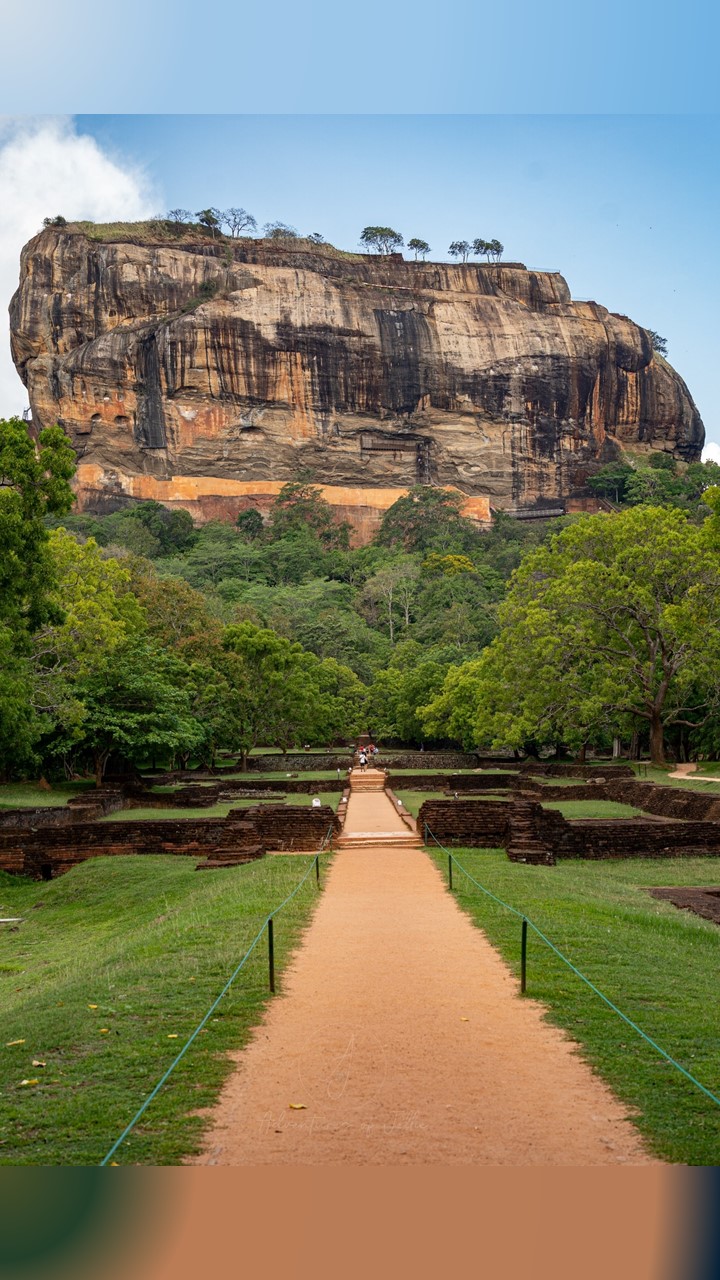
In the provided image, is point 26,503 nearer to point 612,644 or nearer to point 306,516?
point 612,644

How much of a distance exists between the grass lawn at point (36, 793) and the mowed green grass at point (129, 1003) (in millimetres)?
11445

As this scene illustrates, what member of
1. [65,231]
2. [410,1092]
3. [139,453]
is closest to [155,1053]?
[410,1092]

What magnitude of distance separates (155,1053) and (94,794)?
72.6 feet

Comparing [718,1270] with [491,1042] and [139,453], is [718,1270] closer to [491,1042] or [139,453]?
[491,1042]

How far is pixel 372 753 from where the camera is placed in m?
49.0

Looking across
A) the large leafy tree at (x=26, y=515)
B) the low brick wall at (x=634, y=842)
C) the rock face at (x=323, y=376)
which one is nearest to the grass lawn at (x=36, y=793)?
the large leafy tree at (x=26, y=515)

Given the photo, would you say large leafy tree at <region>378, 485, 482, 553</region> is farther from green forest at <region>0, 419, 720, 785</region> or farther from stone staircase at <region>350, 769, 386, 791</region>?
stone staircase at <region>350, 769, 386, 791</region>

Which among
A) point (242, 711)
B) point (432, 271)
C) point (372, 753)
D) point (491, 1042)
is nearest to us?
point (491, 1042)

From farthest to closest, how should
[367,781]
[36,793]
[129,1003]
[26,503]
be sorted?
[367,781] → [36,793] → [26,503] → [129,1003]

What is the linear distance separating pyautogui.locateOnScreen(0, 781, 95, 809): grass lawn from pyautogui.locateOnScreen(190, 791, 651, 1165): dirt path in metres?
19.3

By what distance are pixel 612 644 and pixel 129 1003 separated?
99.4 ft

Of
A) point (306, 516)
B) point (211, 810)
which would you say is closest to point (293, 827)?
point (211, 810)

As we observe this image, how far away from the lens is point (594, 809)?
26.1 metres

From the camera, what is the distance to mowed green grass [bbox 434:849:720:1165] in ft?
18.9
